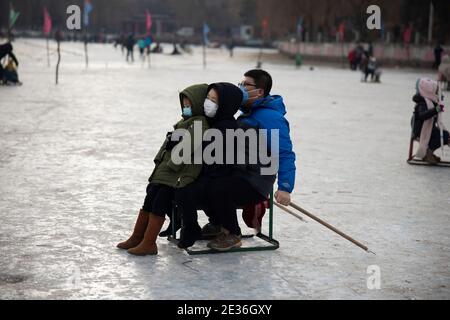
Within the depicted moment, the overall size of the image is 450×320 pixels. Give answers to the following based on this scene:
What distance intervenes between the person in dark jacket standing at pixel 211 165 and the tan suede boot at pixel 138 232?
28cm

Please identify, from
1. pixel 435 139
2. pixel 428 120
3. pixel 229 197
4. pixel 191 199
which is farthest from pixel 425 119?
pixel 191 199

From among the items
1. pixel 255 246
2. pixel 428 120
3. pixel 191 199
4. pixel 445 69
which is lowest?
pixel 445 69

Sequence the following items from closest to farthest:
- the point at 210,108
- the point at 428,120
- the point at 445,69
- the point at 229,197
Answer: the point at 210,108, the point at 229,197, the point at 428,120, the point at 445,69

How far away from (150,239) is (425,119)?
542 cm

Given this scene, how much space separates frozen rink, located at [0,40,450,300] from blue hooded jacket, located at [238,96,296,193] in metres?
0.54

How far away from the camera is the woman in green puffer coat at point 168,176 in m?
5.36

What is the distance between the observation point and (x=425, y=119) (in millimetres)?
9906

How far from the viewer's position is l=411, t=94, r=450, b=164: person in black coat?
9820 mm
